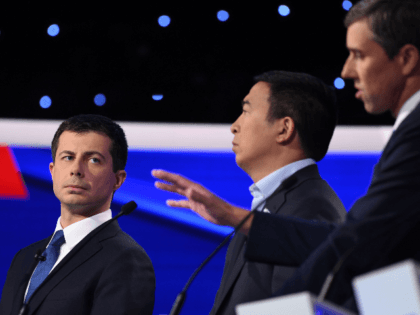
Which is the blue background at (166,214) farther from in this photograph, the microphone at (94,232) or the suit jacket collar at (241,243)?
the suit jacket collar at (241,243)

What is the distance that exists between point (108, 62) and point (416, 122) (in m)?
2.42

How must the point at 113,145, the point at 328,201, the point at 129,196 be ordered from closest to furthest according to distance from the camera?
1. the point at 328,201
2. the point at 113,145
3. the point at 129,196

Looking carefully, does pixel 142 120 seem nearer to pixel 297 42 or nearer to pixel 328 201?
pixel 297 42

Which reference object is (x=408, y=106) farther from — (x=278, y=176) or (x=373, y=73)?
(x=278, y=176)

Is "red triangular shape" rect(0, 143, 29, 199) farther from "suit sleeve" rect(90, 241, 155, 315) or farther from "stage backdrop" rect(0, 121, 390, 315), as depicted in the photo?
"suit sleeve" rect(90, 241, 155, 315)

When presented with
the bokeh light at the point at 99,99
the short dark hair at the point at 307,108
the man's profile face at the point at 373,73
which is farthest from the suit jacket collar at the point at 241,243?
the bokeh light at the point at 99,99

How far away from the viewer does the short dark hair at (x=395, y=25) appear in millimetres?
1107

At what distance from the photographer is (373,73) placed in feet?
3.68

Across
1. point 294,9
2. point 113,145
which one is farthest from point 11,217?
point 294,9

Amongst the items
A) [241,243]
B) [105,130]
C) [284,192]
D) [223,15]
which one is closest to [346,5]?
[223,15]

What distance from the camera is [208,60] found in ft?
10.3

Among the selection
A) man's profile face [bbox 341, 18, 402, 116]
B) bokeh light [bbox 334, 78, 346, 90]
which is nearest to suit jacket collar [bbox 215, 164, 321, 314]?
man's profile face [bbox 341, 18, 402, 116]

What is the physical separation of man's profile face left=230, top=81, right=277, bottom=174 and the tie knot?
0.70m

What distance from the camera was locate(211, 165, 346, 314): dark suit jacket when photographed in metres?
1.45
